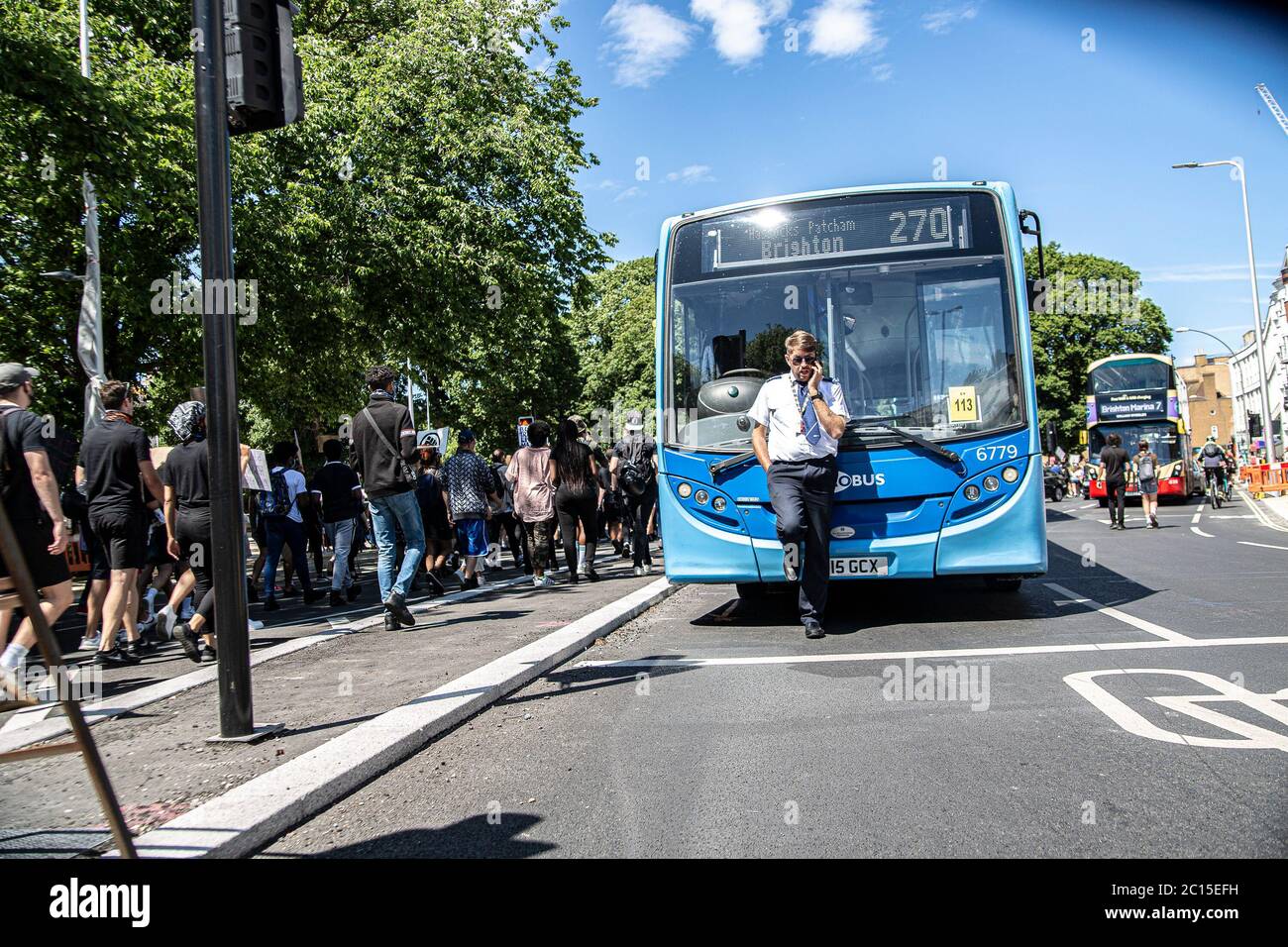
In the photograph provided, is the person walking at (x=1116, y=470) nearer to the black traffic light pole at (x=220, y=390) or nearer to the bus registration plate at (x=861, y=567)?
the bus registration plate at (x=861, y=567)

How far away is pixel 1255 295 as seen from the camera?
33.5 m

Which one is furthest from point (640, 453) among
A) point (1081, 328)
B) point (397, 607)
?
point (1081, 328)

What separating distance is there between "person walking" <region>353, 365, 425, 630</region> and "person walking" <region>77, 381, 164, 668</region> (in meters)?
1.82

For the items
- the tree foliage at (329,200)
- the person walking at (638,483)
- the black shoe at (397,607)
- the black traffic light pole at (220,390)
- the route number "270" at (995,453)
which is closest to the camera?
the black traffic light pole at (220,390)

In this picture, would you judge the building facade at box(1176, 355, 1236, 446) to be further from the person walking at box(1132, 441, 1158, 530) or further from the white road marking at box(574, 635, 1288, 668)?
the white road marking at box(574, 635, 1288, 668)

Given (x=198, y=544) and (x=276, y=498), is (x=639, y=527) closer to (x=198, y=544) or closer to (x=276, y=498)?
(x=276, y=498)

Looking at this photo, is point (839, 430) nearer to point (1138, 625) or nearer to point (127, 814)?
point (1138, 625)

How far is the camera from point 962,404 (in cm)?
772

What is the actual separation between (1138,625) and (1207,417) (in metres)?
122

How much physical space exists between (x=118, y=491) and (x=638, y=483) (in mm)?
7397

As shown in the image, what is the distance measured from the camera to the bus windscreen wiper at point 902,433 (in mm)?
7574

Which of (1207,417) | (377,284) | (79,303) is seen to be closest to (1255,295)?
(377,284)

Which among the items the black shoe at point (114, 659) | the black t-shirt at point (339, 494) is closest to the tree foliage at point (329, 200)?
the black t-shirt at point (339, 494)

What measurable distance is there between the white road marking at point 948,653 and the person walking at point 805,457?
0.83 metres
